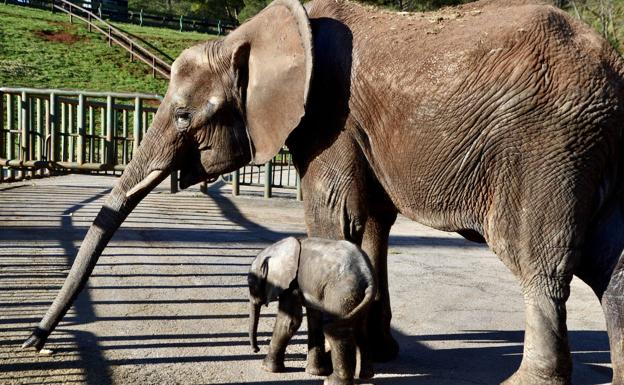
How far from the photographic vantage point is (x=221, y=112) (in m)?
5.04

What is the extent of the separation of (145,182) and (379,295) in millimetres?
1855

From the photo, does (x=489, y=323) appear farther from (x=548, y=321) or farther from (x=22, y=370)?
(x=22, y=370)

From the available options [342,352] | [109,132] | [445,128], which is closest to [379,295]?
[342,352]

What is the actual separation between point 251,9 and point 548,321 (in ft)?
190

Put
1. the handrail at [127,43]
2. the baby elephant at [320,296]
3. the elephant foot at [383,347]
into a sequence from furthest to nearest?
the handrail at [127,43] < the elephant foot at [383,347] < the baby elephant at [320,296]

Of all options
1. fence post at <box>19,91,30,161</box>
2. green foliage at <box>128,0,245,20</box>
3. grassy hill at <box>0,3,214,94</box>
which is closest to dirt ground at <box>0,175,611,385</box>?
fence post at <box>19,91,30,161</box>

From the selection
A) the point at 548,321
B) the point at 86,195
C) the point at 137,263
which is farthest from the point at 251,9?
the point at 548,321

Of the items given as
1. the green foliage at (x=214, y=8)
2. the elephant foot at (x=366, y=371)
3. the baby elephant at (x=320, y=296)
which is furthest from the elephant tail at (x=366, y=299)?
the green foliage at (x=214, y=8)

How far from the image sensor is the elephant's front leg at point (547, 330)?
409 centimetres

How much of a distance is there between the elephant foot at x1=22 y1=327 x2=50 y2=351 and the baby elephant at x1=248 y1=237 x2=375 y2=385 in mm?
1466

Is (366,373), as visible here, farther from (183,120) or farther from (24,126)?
(24,126)

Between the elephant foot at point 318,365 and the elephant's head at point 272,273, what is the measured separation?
15.1 inches

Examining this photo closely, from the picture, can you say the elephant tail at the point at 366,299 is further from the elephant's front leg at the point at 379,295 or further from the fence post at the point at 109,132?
the fence post at the point at 109,132

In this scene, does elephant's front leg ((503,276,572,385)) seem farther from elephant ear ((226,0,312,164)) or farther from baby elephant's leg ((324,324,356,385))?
elephant ear ((226,0,312,164))
